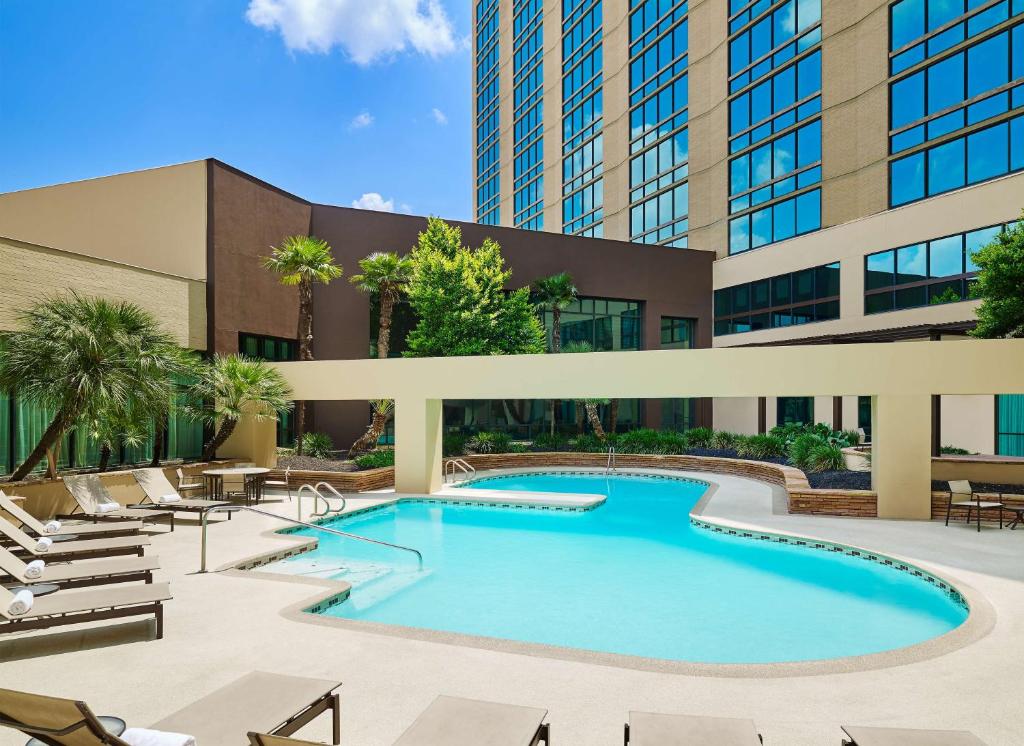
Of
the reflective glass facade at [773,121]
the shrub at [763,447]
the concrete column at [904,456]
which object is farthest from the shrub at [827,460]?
the reflective glass facade at [773,121]

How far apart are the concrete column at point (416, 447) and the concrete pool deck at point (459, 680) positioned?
391 inches

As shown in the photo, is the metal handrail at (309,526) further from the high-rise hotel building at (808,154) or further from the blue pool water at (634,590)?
the high-rise hotel building at (808,154)

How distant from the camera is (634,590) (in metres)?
10.0

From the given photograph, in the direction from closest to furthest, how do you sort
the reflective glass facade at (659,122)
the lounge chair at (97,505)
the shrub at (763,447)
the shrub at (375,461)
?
the lounge chair at (97,505) → the shrub at (375,461) → the shrub at (763,447) → the reflective glass facade at (659,122)

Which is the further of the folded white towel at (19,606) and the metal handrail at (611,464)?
the metal handrail at (611,464)

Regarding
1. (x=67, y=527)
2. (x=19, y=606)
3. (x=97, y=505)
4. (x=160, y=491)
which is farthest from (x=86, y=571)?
(x=160, y=491)

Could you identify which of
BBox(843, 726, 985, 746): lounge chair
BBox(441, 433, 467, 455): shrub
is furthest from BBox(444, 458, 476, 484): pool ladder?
BBox(843, 726, 985, 746): lounge chair

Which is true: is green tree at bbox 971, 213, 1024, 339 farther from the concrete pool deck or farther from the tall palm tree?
the tall palm tree

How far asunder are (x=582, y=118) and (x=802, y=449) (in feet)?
99.5

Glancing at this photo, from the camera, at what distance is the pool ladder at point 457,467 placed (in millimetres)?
20469

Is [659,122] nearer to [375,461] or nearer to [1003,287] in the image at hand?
[1003,287]

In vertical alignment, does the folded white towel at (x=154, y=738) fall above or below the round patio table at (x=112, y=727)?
above

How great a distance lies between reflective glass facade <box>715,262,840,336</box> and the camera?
26.0 metres

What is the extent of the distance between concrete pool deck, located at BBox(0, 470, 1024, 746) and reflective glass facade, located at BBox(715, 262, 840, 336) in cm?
1999
